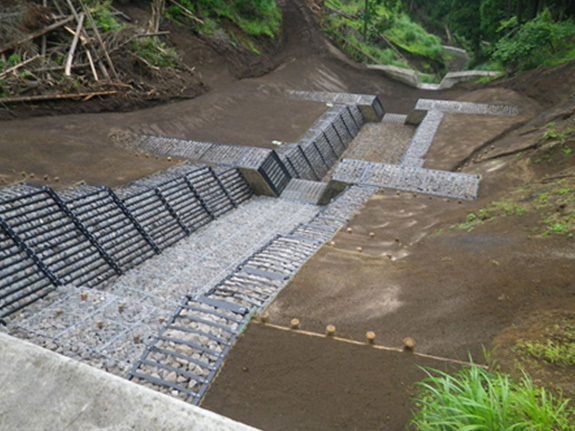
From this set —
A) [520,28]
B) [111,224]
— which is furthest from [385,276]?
[520,28]

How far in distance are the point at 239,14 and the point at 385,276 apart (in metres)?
27.2

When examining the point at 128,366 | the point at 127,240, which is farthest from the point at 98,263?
the point at 128,366

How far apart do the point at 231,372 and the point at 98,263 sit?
19.4 feet

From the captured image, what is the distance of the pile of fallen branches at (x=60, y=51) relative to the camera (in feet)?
57.4

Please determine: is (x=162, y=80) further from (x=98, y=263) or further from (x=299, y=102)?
(x=98, y=263)

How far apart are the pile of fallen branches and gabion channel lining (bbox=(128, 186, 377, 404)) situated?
47.3ft

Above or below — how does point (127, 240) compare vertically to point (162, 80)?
below

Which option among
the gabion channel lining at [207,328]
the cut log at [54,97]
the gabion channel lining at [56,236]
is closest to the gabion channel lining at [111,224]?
the gabion channel lining at [56,236]

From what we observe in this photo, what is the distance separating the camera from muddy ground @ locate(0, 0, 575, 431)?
5051 millimetres

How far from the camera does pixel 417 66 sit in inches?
1403

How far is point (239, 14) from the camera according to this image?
29516 mm

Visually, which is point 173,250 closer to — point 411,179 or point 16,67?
point 411,179

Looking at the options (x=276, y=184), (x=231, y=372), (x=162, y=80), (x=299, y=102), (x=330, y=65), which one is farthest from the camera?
(x=330, y=65)

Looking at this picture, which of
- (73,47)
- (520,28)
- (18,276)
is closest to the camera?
(18,276)
